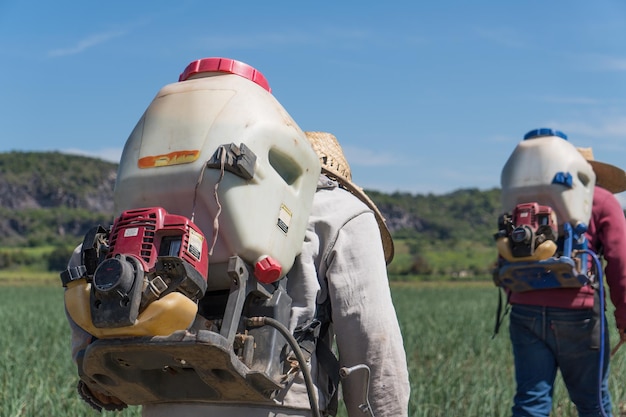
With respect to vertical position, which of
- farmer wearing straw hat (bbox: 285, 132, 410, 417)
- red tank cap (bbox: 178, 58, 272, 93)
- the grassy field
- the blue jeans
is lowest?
the grassy field

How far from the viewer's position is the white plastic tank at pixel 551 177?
3945 mm

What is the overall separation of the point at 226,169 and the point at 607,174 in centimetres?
333

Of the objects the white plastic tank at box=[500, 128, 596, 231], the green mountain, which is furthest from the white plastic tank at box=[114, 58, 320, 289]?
the green mountain

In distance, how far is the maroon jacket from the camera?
3.96 metres

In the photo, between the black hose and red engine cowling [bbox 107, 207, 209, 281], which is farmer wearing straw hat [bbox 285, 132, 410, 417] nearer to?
the black hose

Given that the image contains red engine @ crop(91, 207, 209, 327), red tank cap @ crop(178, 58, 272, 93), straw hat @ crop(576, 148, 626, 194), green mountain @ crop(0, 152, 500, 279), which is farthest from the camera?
green mountain @ crop(0, 152, 500, 279)

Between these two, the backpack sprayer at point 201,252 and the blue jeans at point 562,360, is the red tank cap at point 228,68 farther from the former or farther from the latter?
the blue jeans at point 562,360

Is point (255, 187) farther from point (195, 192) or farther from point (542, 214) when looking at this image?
point (542, 214)

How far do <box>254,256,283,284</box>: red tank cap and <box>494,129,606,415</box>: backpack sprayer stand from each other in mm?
2263

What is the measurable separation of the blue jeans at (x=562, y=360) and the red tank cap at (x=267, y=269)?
8.20ft

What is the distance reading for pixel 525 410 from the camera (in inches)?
154

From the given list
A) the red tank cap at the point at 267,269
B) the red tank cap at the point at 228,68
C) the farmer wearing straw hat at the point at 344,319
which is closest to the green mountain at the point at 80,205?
the farmer wearing straw hat at the point at 344,319

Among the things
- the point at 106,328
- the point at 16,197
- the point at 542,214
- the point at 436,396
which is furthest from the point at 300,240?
the point at 16,197

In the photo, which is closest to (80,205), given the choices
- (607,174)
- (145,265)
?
(607,174)
